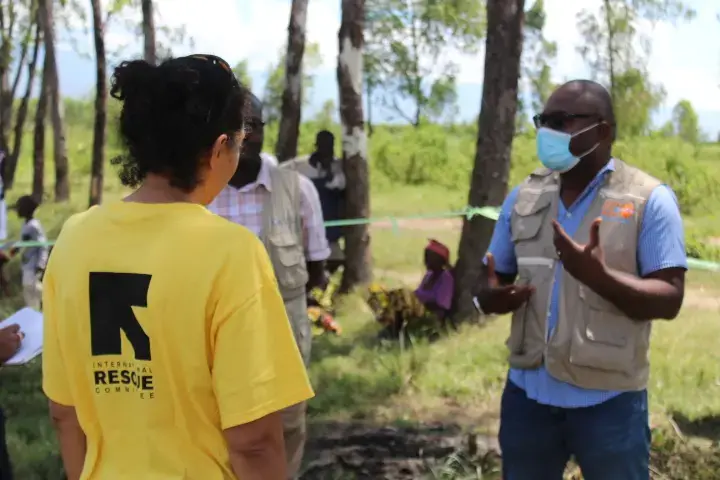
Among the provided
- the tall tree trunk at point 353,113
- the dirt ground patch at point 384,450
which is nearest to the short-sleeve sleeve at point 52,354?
the dirt ground patch at point 384,450

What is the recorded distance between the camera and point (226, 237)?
4.56 ft

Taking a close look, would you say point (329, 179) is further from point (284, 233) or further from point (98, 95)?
point (98, 95)

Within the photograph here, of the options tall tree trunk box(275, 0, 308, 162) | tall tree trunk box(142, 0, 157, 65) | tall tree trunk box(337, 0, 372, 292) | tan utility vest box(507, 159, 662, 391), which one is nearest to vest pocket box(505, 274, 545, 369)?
tan utility vest box(507, 159, 662, 391)

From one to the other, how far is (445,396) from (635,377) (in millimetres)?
2754

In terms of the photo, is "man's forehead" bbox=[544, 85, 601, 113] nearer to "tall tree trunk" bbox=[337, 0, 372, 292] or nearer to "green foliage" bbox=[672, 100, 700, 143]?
"tall tree trunk" bbox=[337, 0, 372, 292]

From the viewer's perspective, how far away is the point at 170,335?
1.38 m

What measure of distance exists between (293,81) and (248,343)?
768 centimetres

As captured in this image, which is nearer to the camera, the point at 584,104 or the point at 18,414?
the point at 584,104

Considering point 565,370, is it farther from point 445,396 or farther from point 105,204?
point 445,396

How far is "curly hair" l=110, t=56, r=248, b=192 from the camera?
1417 millimetres

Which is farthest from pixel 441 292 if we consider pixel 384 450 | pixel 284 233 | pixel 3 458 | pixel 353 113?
pixel 3 458

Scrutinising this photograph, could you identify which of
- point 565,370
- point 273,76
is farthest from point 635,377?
point 273,76

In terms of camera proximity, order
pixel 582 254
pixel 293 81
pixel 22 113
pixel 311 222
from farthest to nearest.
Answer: pixel 22 113 → pixel 293 81 → pixel 311 222 → pixel 582 254

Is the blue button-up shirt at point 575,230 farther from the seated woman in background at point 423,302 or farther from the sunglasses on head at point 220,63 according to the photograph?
the seated woman in background at point 423,302
